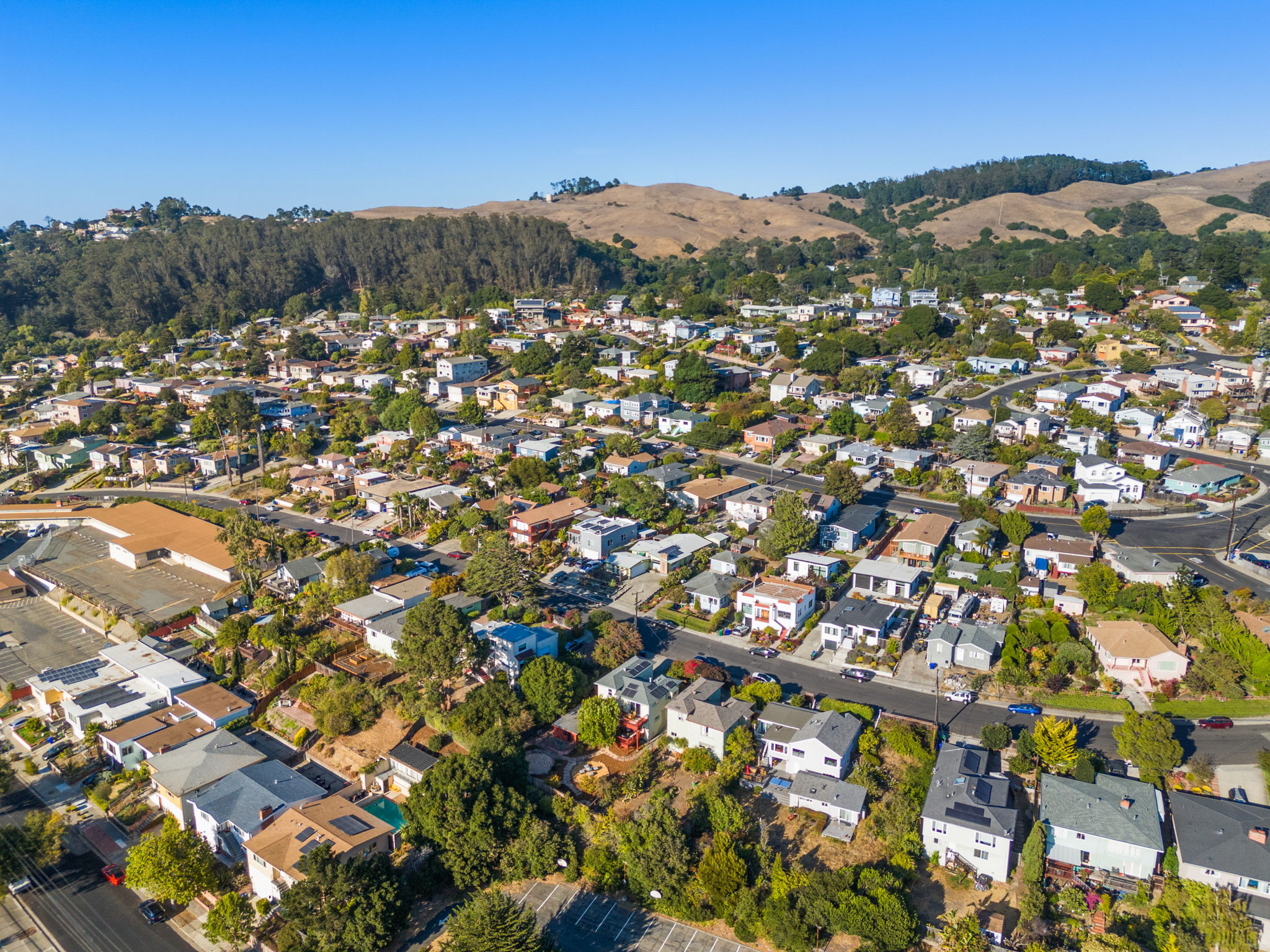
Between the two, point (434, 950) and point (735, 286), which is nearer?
point (434, 950)

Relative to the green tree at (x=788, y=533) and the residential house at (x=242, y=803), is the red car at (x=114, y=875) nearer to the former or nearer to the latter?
the residential house at (x=242, y=803)

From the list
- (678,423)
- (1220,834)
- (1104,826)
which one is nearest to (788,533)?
(1104,826)

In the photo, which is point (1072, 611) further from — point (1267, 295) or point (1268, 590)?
point (1267, 295)

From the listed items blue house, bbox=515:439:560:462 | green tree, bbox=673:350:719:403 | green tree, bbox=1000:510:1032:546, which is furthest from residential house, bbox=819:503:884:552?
green tree, bbox=673:350:719:403

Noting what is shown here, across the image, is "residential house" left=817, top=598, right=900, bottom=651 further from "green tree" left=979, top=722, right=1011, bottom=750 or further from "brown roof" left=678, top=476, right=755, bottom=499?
"brown roof" left=678, top=476, right=755, bottom=499

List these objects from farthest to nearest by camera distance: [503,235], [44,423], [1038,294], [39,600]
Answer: [503,235] → [1038,294] → [44,423] → [39,600]

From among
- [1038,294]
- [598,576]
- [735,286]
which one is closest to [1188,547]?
[598,576]
